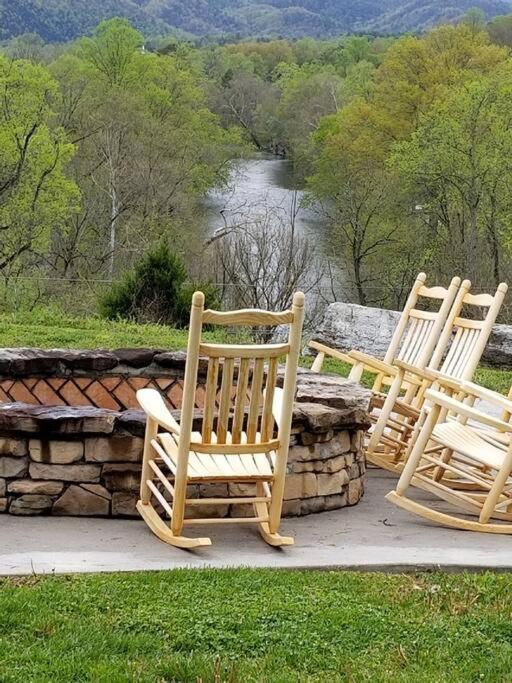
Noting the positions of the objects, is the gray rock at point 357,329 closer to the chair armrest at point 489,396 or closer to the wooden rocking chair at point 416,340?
the wooden rocking chair at point 416,340

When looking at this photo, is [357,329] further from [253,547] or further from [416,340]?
[253,547]

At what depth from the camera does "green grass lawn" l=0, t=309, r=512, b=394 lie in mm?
9930

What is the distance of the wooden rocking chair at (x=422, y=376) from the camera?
5.99 m

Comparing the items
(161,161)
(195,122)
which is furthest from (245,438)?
(195,122)

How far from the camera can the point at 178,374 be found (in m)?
6.34

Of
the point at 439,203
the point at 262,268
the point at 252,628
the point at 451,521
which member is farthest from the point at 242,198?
the point at 252,628

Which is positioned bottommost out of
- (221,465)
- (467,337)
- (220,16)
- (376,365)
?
(221,465)

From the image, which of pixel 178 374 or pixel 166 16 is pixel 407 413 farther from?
pixel 166 16

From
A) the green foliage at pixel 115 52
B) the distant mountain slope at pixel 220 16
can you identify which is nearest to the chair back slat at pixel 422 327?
the green foliage at pixel 115 52

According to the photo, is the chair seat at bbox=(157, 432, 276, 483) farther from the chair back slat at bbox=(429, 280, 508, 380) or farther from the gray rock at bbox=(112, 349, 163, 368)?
the chair back slat at bbox=(429, 280, 508, 380)

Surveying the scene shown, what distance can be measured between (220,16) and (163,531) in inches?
6847

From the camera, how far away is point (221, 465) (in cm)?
416

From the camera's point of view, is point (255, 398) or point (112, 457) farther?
point (112, 457)

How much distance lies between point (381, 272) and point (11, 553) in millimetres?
23985
